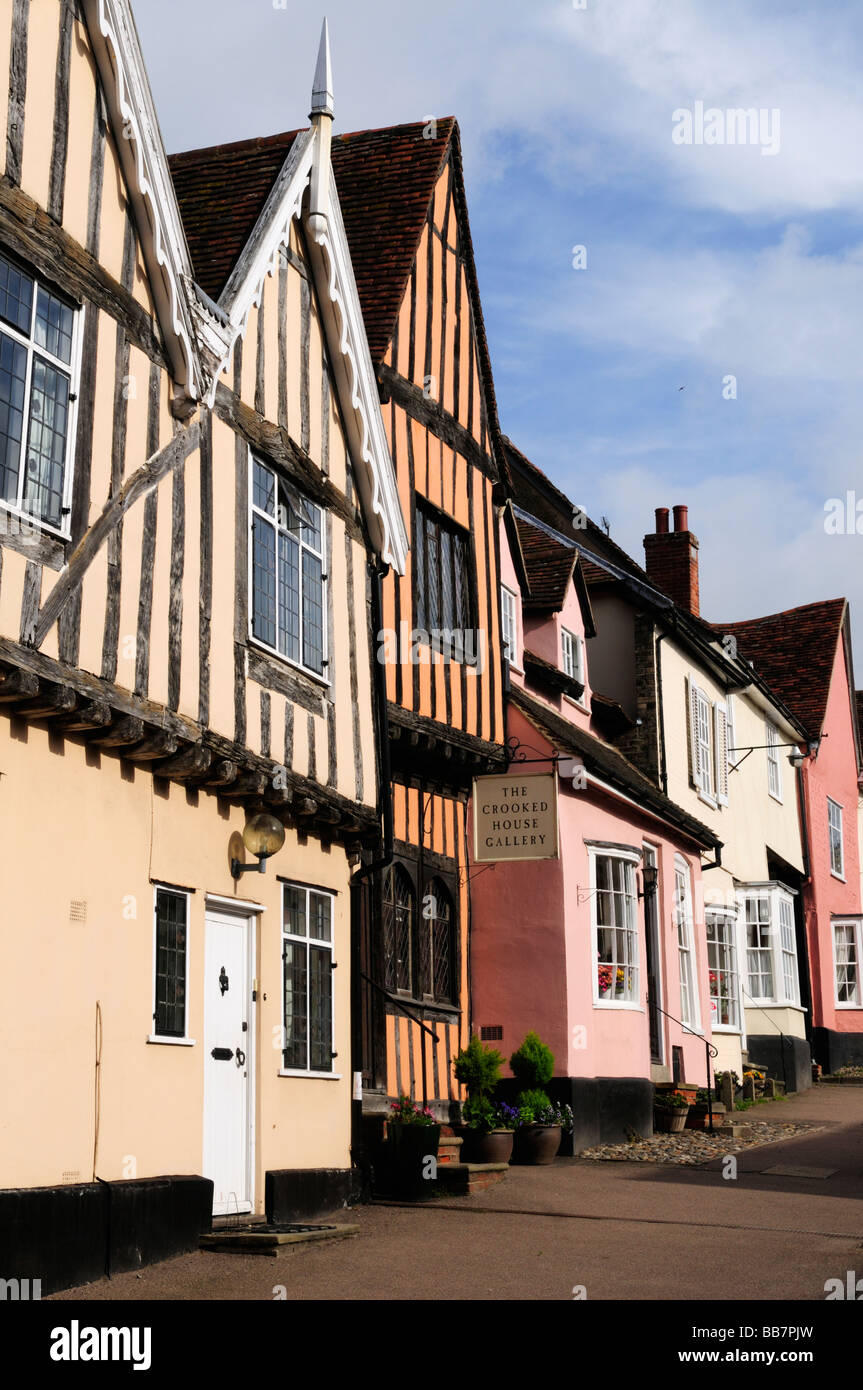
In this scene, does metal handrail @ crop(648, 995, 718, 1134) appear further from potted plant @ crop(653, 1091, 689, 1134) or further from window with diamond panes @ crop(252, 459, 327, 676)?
window with diamond panes @ crop(252, 459, 327, 676)

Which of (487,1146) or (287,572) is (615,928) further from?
(287,572)

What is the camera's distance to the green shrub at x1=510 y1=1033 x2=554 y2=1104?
1628 cm

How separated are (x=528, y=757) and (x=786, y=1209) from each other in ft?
22.1

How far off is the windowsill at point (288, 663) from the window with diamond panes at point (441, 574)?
301 centimetres

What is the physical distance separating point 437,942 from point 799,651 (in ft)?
68.1

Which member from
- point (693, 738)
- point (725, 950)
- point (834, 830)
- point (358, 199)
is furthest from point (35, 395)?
point (834, 830)

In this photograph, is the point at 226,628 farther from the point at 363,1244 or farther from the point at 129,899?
the point at 363,1244

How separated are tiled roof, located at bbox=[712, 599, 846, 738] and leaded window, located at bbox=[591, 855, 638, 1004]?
1508cm

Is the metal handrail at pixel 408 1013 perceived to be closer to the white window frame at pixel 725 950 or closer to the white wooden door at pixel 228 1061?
the white wooden door at pixel 228 1061

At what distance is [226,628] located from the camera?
11328mm

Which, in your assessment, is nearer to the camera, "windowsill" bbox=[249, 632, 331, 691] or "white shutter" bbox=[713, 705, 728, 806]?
"windowsill" bbox=[249, 632, 331, 691]

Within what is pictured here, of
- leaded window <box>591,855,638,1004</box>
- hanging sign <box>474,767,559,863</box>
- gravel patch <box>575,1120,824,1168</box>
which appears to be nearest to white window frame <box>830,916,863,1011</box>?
gravel patch <box>575,1120,824,1168</box>

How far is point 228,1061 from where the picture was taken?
1138 centimetres

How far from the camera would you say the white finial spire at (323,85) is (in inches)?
542
